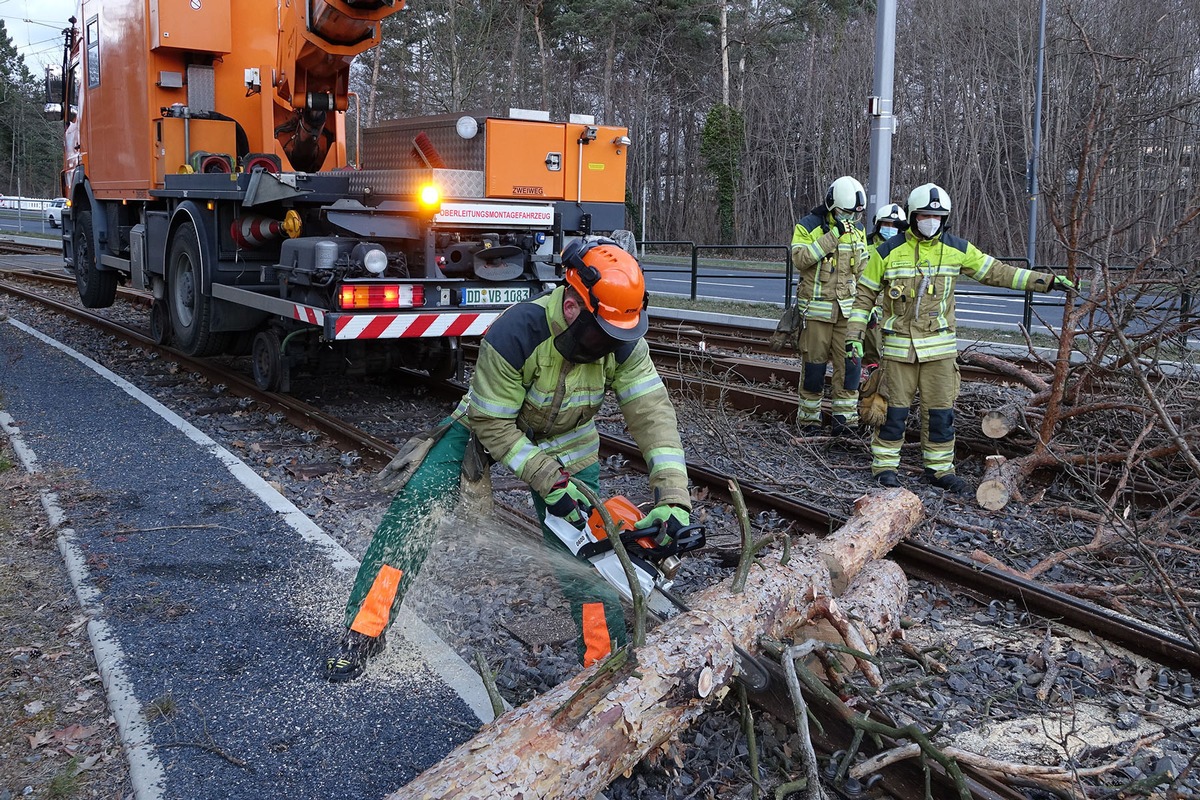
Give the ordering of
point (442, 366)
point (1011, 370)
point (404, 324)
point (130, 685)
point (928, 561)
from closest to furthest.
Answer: point (130, 685)
point (928, 561)
point (1011, 370)
point (404, 324)
point (442, 366)

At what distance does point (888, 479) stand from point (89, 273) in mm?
9460

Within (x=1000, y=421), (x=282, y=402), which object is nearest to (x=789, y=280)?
(x=1000, y=421)

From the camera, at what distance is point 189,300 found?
8750mm

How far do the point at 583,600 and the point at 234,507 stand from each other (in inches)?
107

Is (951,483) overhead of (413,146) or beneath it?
beneath

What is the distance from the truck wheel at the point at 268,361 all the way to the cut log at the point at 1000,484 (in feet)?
17.7

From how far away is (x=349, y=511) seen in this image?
5590 mm

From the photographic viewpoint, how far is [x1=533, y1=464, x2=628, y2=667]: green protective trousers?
136 inches

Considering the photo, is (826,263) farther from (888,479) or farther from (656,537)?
(656,537)

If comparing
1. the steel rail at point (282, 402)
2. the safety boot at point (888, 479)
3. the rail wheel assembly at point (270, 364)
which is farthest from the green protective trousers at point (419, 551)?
the rail wheel assembly at point (270, 364)

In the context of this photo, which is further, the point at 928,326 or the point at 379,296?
the point at 379,296

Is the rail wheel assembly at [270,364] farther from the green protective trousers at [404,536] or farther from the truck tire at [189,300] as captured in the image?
the green protective trousers at [404,536]

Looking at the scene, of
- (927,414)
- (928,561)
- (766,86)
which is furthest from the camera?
(766,86)

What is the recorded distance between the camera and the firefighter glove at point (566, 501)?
10.7ft
